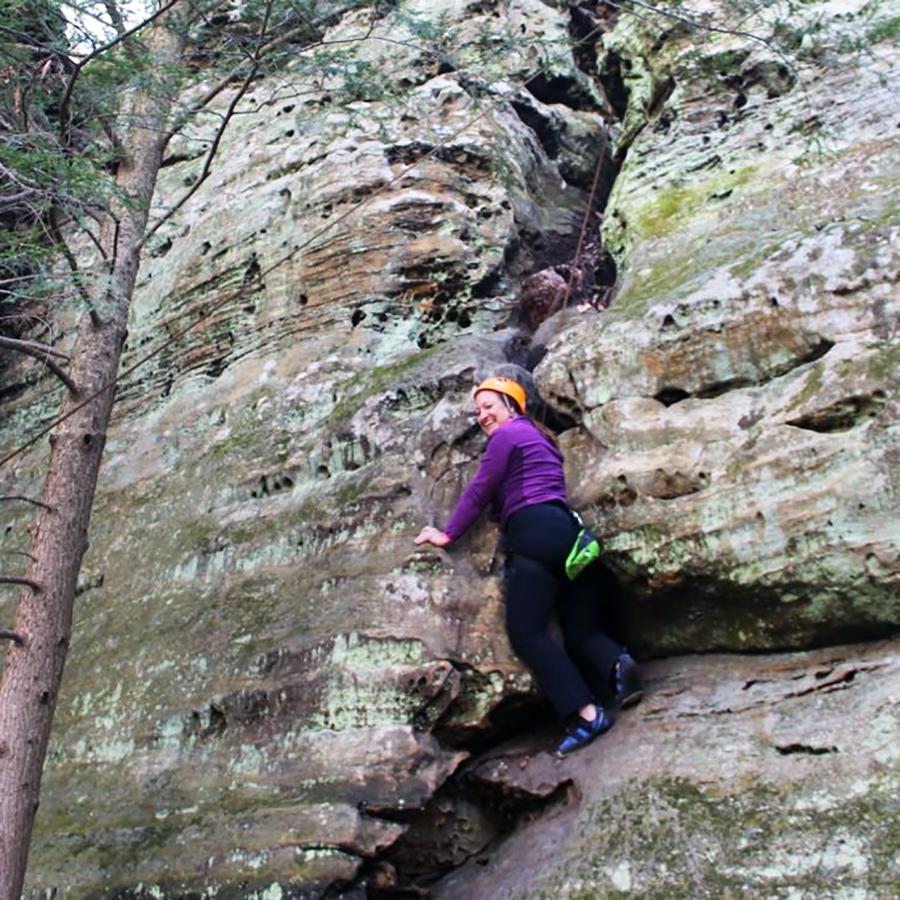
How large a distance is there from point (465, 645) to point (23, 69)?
5.06m

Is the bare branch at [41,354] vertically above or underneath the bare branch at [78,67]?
underneath

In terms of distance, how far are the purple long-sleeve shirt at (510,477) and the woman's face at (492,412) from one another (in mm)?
201

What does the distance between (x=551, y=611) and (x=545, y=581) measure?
0.35m

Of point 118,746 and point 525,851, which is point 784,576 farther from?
point 118,746

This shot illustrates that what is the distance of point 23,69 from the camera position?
6.74 m

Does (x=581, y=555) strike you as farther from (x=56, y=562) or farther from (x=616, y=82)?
(x=616, y=82)

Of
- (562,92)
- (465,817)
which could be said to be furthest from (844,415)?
(562,92)

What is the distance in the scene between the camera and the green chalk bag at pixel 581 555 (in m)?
5.38

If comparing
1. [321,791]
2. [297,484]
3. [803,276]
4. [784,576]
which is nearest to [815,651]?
[784,576]

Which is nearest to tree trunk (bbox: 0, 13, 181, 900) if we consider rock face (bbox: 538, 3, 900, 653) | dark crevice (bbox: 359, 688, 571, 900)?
dark crevice (bbox: 359, 688, 571, 900)

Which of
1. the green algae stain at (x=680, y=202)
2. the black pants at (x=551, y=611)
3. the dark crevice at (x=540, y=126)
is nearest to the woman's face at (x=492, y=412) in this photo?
the black pants at (x=551, y=611)

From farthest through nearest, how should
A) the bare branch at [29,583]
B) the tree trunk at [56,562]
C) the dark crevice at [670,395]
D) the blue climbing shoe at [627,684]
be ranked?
1. the dark crevice at [670,395]
2. the blue climbing shoe at [627,684]
3. the bare branch at [29,583]
4. the tree trunk at [56,562]

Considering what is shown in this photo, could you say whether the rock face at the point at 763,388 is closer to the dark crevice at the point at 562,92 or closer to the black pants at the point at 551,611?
the black pants at the point at 551,611

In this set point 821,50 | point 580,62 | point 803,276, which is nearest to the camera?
point 803,276
